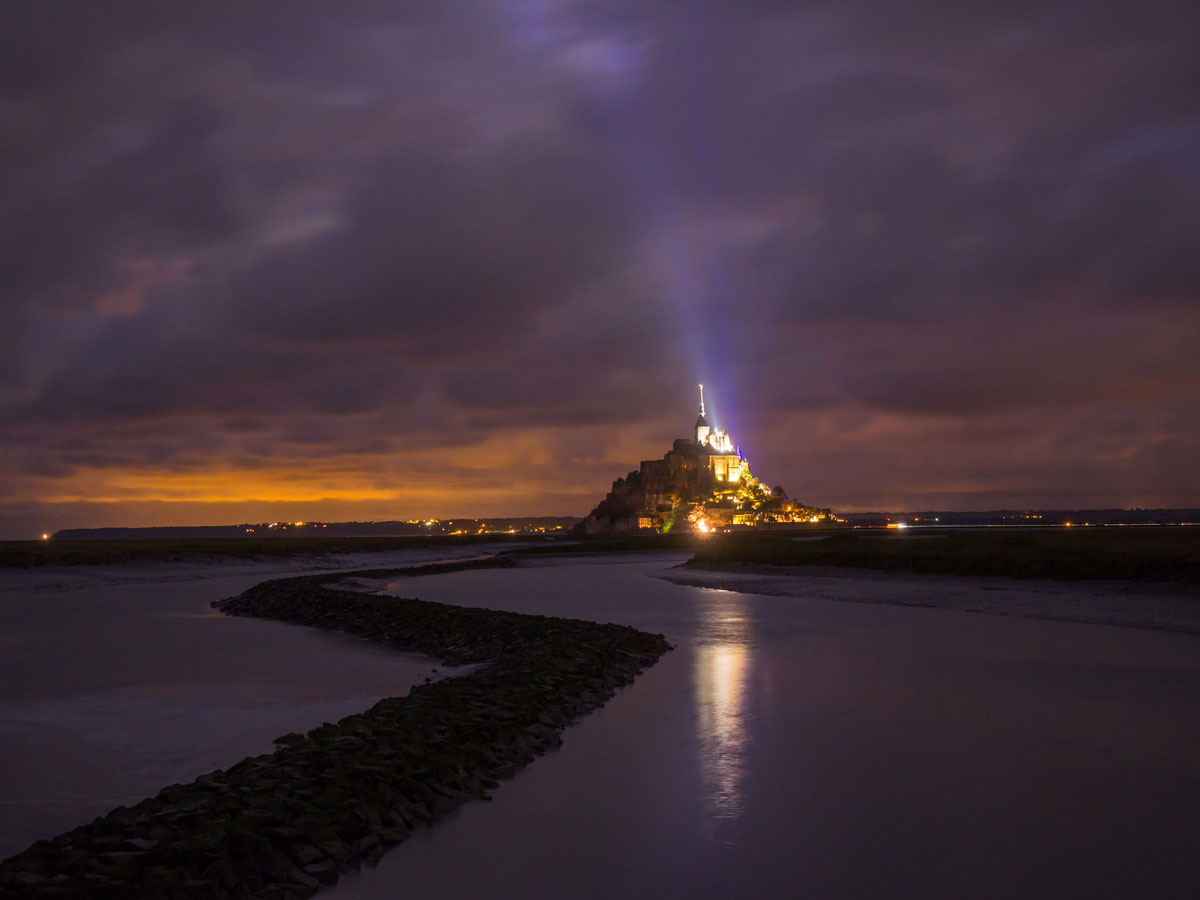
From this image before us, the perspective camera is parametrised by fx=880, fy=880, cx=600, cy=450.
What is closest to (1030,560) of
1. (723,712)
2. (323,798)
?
(723,712)

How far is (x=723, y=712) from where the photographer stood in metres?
12.1

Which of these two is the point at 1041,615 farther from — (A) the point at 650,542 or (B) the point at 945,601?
(A) the point at 650,542

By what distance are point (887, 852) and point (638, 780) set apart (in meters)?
2.84

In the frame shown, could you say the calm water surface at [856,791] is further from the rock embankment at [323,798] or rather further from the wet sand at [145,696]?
the wet sand at [145,696]

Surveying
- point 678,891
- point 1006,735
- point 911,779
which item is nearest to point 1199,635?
point 1006,735

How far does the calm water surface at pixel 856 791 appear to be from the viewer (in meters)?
6.40

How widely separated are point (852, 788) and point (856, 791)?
102 millimetres

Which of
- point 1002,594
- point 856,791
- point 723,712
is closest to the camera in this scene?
point 856,791

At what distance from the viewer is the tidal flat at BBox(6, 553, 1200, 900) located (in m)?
6.42

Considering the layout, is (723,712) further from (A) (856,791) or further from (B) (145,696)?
(B) (145,696)

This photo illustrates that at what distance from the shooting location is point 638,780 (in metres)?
8.97

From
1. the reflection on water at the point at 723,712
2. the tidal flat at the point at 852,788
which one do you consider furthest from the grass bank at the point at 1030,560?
the reflection on water at the point at 723,712

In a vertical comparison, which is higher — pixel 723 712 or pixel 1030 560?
pixel 1030 560

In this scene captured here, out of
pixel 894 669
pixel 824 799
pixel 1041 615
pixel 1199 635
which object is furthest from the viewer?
pixel 1041 615
